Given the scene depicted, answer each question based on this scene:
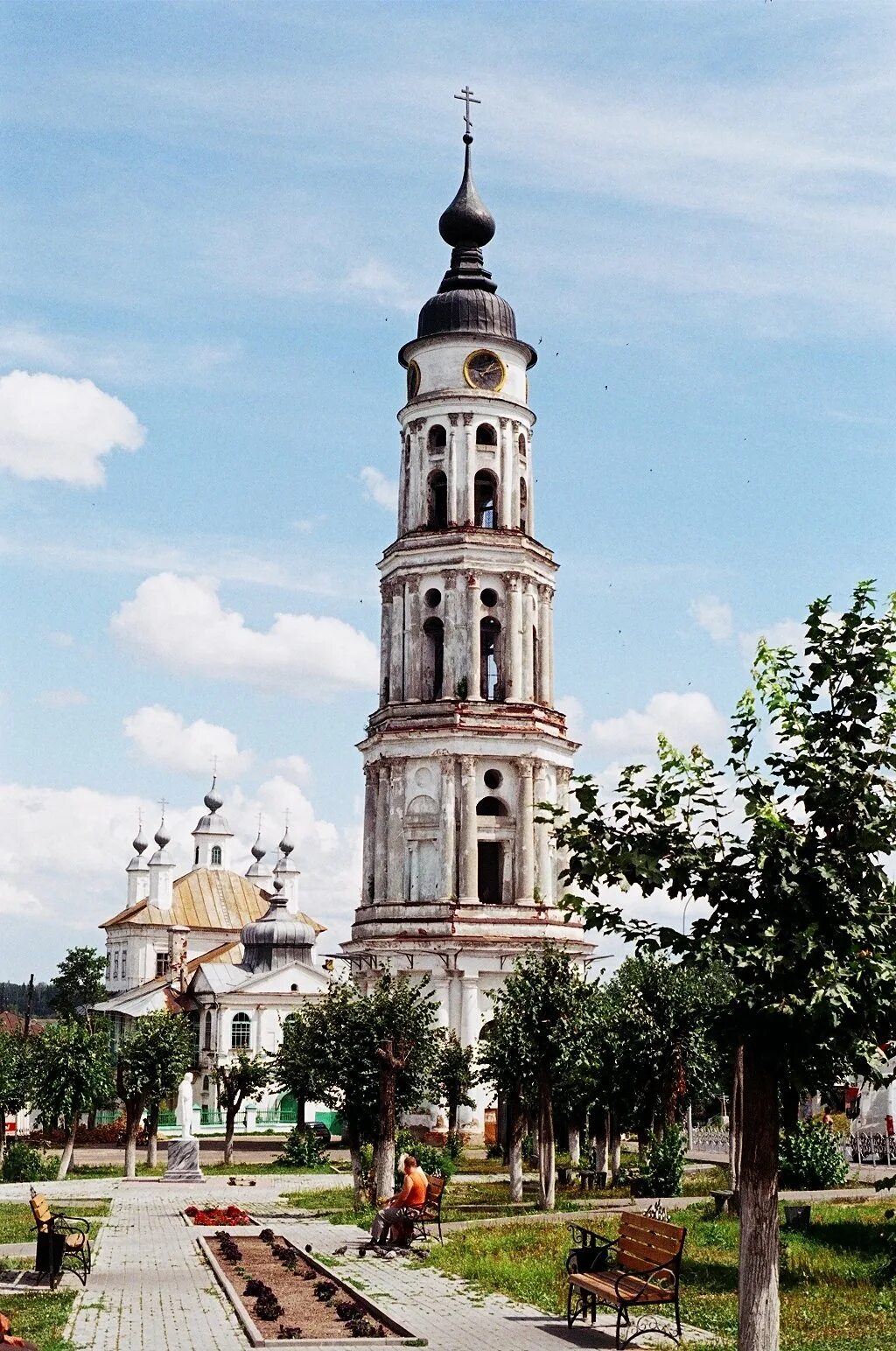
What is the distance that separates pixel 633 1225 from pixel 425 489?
148ft

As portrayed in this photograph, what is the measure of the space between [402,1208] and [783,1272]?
6079mm

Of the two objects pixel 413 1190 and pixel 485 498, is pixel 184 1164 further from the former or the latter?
pixel 485 498

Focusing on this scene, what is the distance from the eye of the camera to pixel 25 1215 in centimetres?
3178

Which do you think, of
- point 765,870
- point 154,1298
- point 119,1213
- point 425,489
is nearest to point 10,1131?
point 425,489

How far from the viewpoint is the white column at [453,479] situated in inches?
2359

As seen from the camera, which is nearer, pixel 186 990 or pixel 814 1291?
pixel 814 1291

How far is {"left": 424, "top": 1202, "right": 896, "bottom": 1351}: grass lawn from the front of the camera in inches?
677

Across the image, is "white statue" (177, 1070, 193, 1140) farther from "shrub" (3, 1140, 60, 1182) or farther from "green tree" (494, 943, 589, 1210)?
"green tree" (494, 943, 589, 1210)

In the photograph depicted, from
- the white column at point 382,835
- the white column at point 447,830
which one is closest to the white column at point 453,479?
the white column at point 447,830

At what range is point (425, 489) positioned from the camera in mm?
61094

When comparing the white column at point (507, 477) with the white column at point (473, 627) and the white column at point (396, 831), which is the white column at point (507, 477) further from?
the white column at point (396, 831)

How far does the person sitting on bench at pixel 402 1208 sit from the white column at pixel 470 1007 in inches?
1205

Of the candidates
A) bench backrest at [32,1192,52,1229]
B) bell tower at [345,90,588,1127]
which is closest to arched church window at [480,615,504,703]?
bell tower at [345,90,588,1127]

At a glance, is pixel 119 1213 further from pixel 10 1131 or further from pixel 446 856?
pixel 10 1131
